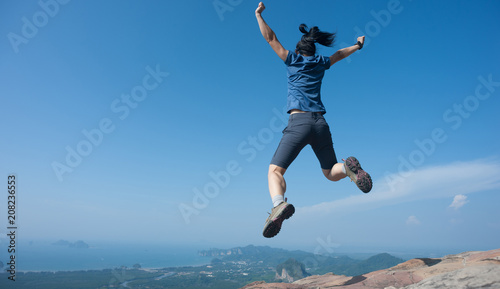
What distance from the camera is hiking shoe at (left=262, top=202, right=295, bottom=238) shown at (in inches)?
108

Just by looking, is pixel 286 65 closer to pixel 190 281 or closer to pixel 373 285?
pixel 373 285

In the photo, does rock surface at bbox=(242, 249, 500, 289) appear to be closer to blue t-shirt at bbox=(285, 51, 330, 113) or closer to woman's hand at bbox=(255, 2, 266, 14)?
blue t-shirt at bbox=(285, 51, 330, 113)

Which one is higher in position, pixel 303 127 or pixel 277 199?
pixel 303 127

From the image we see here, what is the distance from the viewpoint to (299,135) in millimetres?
3096

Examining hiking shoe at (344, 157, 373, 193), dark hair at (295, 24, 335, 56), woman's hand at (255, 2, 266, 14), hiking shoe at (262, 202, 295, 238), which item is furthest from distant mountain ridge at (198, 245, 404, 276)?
woman's hand at (255, 2, 266, 14)

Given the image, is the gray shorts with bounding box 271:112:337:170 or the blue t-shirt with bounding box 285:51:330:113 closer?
the gray shorts with bounding box 271:112:337:170

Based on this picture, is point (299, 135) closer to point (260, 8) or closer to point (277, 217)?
point (277, 217)

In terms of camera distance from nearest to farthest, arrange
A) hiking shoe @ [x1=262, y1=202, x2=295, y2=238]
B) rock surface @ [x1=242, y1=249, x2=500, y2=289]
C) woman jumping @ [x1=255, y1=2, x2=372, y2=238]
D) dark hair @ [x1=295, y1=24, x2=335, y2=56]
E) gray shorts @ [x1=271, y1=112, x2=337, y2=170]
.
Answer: rock surface @ [x1=242, y1=249, x2=500, y2=289] → hiking shoe @ [x1=262, y1=202, x2=295, y2=238] → woman jumping @ [x1=255, y1=2, x2=372, y2=238] → gray shorts @ [x1=271, y1=112, x2=337, y2=170] → dark hair @ [x1=295, y1=24, x2=335, y2=56]

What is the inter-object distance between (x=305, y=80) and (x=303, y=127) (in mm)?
707

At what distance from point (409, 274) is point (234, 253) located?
178778 mm

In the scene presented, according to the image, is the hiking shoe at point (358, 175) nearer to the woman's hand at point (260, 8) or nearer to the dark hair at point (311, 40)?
the dark hair at point (311, 40)

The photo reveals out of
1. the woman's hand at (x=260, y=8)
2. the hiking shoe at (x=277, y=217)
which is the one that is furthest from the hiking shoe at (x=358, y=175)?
the woman's hand at (x=260, y=8)

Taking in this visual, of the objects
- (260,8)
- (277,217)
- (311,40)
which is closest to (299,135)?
(277,217)

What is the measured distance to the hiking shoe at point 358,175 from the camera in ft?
9.86
